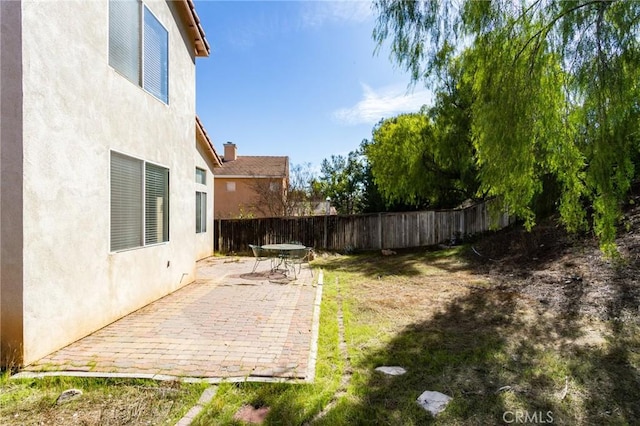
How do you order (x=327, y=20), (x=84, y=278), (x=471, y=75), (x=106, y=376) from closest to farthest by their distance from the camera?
(x=106, y=376)
(x=84, y=278)
(x=471, y=75)
(x=327, y=20)

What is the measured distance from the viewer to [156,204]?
616cm

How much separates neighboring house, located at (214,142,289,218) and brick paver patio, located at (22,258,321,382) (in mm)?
13508

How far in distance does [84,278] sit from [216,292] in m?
3.03

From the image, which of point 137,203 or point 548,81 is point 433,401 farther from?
point 137,203

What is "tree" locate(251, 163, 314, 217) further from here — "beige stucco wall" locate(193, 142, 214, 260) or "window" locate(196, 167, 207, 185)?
"window" locate(196, 167, 207, 185)

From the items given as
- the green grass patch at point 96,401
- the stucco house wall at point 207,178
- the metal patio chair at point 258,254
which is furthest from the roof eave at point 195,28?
the green grass patch at point 96,401

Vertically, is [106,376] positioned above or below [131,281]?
below

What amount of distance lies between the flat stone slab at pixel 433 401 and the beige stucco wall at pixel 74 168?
161 inches

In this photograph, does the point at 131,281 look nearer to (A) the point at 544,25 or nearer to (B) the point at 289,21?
(A) the point at 544,25

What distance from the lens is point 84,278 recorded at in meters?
4.20

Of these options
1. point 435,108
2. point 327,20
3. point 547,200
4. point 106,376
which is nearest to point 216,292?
point 106,376

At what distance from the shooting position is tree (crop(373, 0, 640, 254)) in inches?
158

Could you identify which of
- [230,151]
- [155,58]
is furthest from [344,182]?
[155,58]

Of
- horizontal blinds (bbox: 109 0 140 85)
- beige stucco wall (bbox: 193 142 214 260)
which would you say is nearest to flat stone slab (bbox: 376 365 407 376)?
horizontal blinds (bbox: 109 0 140 85)
